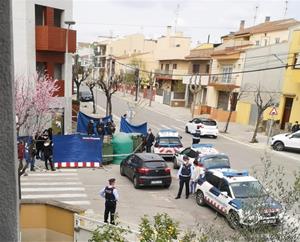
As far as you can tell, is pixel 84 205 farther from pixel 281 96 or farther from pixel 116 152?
pixel 281 96

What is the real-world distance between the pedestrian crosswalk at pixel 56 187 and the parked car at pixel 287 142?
47.4 ft

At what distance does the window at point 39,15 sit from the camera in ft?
72.8

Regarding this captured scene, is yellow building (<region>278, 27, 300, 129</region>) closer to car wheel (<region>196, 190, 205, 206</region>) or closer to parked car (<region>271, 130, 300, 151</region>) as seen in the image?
parked car (<region>271, 130, 300, 151</region>)

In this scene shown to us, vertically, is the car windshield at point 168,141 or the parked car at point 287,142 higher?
the car windshield at point 168,141

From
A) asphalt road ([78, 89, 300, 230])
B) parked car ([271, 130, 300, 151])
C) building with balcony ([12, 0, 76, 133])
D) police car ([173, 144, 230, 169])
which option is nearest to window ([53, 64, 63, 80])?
building with balcony ([12, 0, 76, 133])

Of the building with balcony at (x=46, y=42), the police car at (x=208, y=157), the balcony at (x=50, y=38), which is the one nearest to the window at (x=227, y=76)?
the building with balcony at (x=46, y=42)

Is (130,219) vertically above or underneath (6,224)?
underneath

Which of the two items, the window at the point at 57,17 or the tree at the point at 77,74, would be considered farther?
the tree at the point at 77,74

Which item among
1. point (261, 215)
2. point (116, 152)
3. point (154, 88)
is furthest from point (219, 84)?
point (261, 215)

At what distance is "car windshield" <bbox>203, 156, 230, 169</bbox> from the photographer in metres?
15.3

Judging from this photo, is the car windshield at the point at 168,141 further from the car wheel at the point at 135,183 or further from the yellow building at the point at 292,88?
the yellow building at the point at 292,88

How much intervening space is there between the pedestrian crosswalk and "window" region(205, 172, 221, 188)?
4.41 m

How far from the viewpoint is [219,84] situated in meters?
40.9

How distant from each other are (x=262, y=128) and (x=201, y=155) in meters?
18.5
